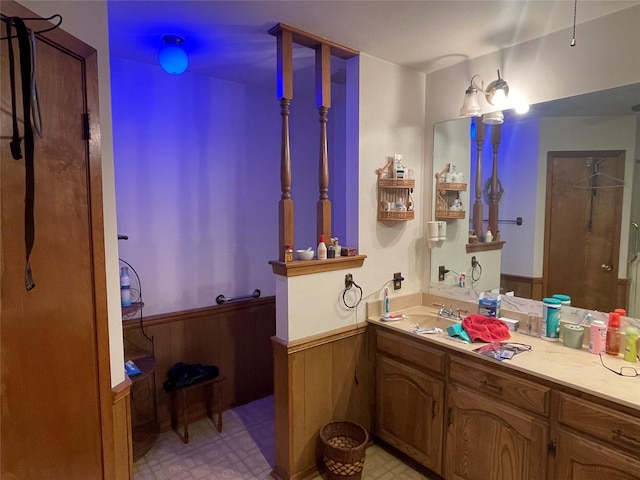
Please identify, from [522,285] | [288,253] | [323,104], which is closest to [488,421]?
[522,285]

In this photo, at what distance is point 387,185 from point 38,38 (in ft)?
6.14

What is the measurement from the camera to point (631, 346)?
174cm

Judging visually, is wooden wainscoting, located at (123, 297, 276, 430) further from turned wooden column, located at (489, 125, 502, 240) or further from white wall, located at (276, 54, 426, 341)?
turned wooden column, located at (489, 125, 502, 240)

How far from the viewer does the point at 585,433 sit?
153 cm

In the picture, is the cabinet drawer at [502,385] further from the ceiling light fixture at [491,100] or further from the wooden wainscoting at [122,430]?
the wooden wainscoting at [122,430]

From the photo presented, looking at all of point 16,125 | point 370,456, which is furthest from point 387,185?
point 16,125

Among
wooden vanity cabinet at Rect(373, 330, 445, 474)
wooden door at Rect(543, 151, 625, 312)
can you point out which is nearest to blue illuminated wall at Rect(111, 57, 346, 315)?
wooden vanity cabinet at Rect(373, 330, 445, 474)

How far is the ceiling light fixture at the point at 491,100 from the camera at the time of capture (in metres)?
2.14

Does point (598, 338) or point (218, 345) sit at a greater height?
point (598, 338)

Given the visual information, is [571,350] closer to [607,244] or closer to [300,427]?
[607,244]

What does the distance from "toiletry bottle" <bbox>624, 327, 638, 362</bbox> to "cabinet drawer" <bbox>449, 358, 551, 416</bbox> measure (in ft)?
1.54

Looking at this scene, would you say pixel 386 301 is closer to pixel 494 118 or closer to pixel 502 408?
pixel 502 408

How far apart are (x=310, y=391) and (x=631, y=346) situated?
163 centimetres

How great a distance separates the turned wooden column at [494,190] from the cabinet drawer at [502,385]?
906 millimetres
